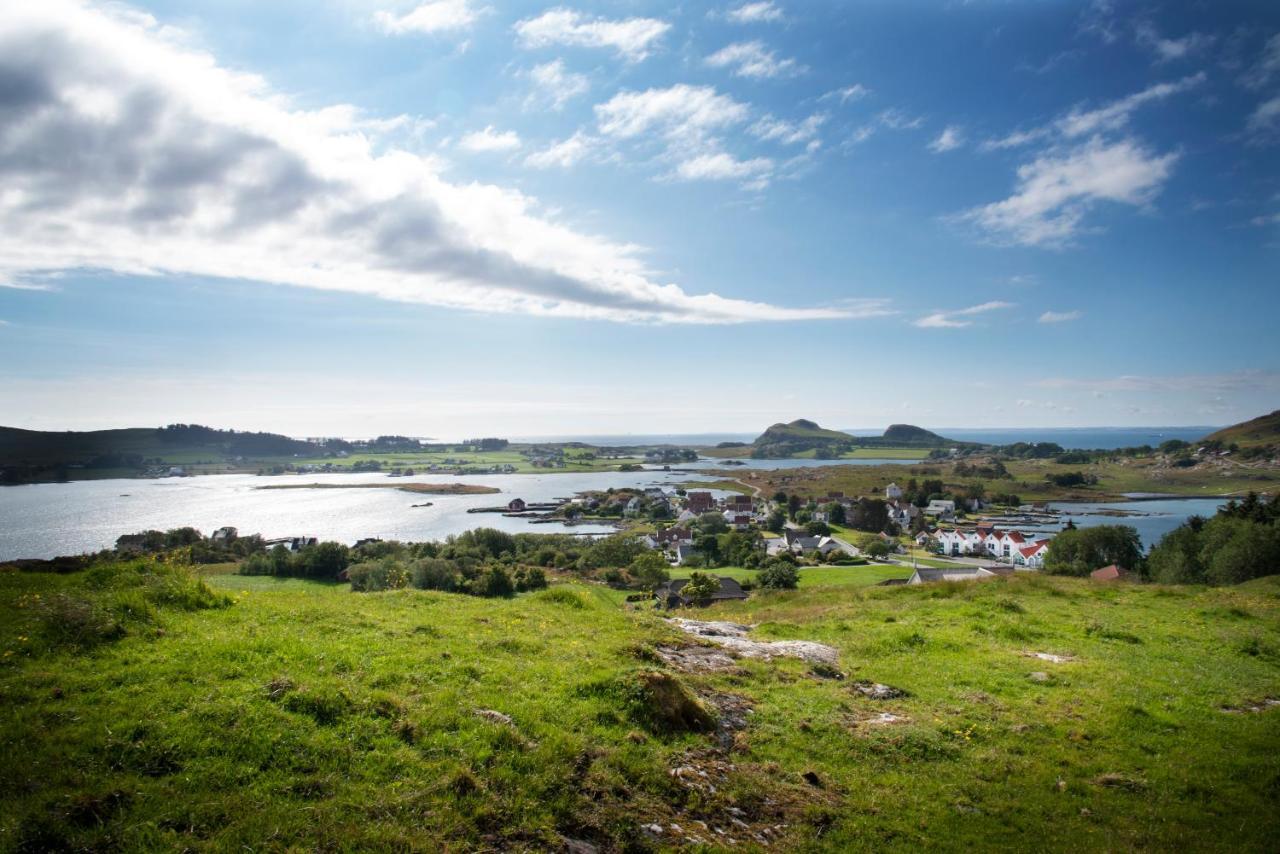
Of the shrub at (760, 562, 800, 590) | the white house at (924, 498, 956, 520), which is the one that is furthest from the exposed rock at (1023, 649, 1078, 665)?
the white house at (924, 498, 956, 520)

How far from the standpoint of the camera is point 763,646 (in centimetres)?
1534

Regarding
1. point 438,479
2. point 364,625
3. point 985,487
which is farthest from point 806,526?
point 438,479

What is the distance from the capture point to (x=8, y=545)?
45.0 metres

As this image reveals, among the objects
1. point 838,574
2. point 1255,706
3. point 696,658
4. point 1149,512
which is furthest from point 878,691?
point 1149,512

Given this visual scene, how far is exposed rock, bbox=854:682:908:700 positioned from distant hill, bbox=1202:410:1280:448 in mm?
116134

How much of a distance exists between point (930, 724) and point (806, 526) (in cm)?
8918

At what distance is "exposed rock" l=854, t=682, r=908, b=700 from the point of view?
11727 mm

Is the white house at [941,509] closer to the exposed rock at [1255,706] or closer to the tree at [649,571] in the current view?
the tree at [649,571]

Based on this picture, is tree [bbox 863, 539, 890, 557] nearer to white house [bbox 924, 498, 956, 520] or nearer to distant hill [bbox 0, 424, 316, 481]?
white house [bbox 924, 498, 956, 520]

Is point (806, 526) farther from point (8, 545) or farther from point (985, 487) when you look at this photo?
point (8, 545)

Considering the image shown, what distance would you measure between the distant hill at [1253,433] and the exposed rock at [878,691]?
116134 millimetres

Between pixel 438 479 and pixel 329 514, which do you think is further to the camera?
pixel 438 479

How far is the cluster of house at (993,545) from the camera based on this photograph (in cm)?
6800

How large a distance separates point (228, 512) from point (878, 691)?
10500cm
